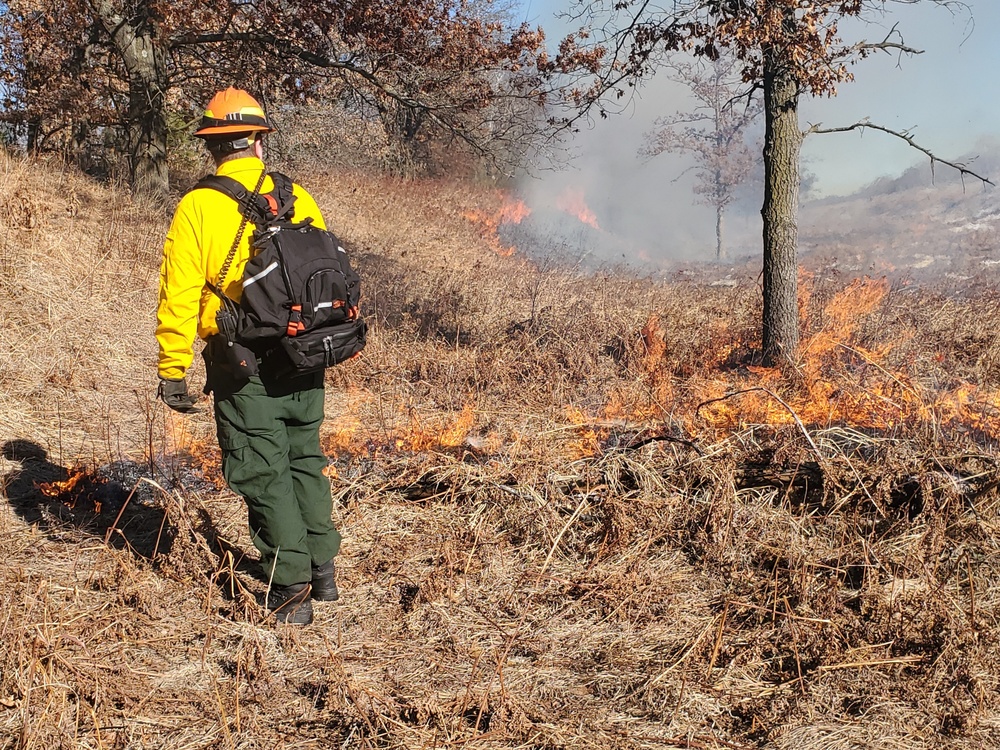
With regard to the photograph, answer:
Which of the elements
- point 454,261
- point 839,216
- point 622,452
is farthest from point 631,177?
point 622,452

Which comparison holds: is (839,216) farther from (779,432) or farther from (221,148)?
(221,148)

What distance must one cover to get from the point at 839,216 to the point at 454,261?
2260 centimetres

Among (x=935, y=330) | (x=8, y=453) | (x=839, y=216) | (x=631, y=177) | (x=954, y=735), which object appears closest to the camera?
(x=954, y=735)

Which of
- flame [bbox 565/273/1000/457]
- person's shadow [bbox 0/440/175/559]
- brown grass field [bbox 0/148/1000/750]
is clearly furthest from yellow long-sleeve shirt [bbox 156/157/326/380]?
flame [bbox 565/273/1000/457]

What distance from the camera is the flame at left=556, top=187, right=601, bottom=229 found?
3303 centimetres

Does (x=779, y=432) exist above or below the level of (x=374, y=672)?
above

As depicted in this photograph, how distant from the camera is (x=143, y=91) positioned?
1208 centimetres

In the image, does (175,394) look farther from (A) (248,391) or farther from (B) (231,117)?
(B) (231,117)

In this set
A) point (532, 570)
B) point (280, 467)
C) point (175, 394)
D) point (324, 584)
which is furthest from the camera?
point (532, 570)

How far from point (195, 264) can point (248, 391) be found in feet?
1.86

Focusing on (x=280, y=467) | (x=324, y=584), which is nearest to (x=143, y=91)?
(x=280, y=467)

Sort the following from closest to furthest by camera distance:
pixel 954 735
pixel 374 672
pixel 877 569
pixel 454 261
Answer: pixel 954 735 → pixel 374 672 → pixel 877 569 → pixel 454 261

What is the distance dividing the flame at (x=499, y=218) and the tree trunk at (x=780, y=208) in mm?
11050

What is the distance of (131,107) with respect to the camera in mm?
12195
